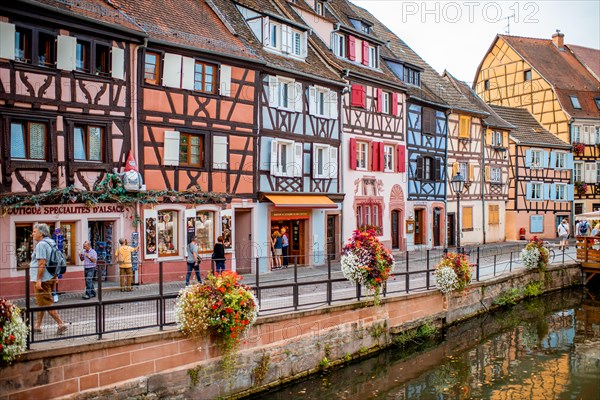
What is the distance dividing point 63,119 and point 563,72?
4032cm

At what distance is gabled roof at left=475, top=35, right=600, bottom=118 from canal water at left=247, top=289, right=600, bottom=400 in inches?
1089

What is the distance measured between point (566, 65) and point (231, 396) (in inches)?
1715

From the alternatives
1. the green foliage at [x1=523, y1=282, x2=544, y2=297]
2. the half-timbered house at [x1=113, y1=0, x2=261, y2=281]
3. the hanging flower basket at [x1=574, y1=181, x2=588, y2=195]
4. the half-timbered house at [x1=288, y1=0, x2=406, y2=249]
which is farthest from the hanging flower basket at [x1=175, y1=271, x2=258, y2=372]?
the hanging flower basket at [x1=574, y1=181, x2=588, y2=195]

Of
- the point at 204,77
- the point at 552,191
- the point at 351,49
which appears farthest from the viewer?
the point at 552,191

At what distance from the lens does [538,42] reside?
4800 cm

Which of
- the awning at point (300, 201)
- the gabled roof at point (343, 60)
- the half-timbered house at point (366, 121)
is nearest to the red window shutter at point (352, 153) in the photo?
the half-timbered house at point (366, 121)

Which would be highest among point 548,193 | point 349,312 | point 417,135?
point 417,135

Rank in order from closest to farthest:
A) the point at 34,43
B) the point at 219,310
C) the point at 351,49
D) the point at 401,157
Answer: the point at 219,310, the point at 34,43, the point at 351,49, the point at 401,157

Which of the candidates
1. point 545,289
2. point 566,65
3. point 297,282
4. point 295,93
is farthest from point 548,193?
point 297,282

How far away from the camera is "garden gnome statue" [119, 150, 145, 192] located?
17.3 m

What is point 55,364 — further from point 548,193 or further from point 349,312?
point 548,193

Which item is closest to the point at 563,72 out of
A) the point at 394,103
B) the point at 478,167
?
the point at 478,167

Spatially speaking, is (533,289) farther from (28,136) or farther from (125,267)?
(28,136)

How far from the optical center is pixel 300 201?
23.2 m
